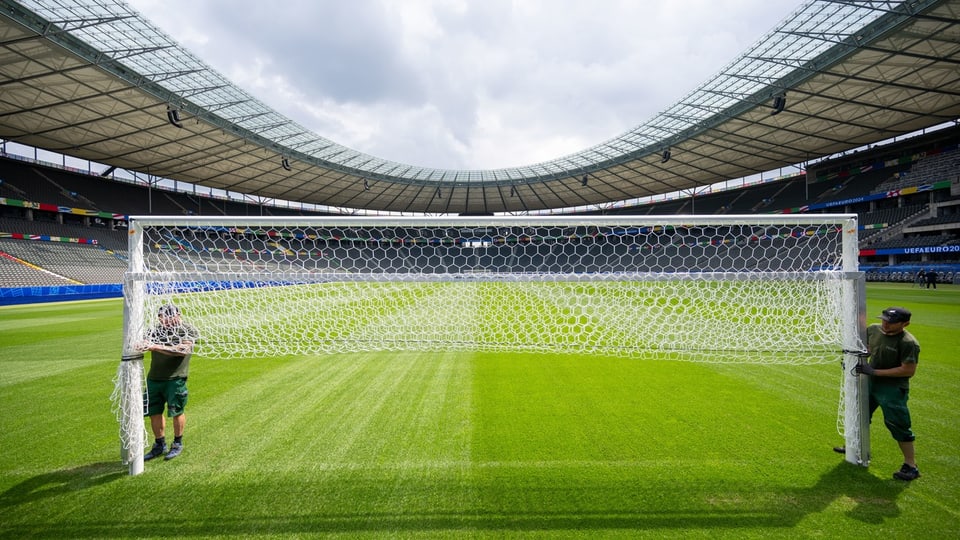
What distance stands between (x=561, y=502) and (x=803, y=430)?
9.12 ft

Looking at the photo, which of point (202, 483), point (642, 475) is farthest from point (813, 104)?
point (202, 483)

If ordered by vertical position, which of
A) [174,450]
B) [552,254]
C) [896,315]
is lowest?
[174,450]

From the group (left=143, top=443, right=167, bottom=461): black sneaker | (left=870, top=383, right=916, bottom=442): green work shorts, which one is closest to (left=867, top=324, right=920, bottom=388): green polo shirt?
(left=870, top=383, right=916, bottom=442): green work shorts

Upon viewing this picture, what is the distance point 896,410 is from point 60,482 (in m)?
6.29

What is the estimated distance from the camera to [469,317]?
9141 millimetres

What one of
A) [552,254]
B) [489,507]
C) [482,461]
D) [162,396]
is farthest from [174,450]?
[552,254]

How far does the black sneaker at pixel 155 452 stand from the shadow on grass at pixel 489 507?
336 mm

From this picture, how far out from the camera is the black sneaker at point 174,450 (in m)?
3.50

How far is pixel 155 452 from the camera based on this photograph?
3537mm

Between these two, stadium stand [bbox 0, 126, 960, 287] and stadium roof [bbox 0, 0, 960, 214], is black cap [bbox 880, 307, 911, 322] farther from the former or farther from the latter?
stadium stand [bbox 0, 126, 960, 287]

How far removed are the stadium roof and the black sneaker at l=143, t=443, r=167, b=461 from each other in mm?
15616

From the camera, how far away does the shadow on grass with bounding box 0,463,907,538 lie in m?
2.64

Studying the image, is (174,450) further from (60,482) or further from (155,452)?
(60,482)

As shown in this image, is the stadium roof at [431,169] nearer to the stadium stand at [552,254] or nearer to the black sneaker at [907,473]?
the stadium stand at [552,254]
